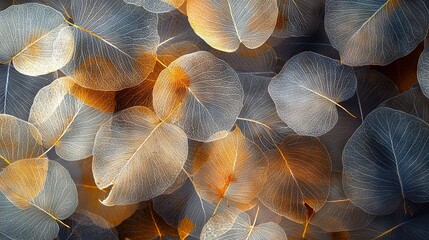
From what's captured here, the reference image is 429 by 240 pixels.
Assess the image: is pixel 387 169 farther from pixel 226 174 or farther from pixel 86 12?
pixel 86 12

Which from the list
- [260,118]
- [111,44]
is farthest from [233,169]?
[111,44]

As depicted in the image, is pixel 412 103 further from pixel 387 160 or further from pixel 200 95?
pixel 200 95

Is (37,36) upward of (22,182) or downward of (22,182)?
upward

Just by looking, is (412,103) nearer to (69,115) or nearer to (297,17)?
(297,17)

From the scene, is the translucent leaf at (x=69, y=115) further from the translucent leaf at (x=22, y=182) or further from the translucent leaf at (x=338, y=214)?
the translucent leaf at (x=338, y=214)

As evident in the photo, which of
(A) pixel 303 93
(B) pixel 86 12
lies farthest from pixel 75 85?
(A) pixel 303 93

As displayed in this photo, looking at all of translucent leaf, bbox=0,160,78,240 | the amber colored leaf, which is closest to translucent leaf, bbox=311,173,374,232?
the amber colored leaf
